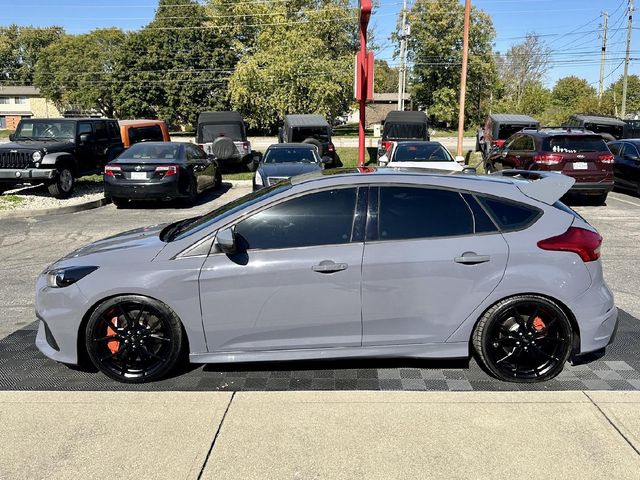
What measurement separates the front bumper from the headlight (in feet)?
31.8

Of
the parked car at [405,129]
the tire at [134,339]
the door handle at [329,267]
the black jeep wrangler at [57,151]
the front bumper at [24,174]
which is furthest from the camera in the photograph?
the parked car at [405,129]

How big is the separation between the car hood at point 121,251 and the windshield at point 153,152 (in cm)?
879

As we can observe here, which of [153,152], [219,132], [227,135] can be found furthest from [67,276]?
[219,132]

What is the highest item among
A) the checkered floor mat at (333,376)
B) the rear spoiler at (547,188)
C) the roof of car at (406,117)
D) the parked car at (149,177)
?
the roof of car at (406,117)

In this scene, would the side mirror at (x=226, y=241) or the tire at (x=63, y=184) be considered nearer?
the side mirror at (x=226, y=241)

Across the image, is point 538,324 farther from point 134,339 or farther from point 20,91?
point 20,91

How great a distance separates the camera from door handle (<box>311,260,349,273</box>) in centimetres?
370

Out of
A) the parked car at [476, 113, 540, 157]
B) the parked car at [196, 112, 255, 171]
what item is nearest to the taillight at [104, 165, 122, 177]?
the parked car at [196, 112, 255, 171]

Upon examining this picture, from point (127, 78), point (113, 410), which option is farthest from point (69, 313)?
point (127, 78)

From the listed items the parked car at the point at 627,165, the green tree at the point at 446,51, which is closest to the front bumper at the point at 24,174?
the parked car at the point at 627,165

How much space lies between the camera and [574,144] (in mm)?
12250

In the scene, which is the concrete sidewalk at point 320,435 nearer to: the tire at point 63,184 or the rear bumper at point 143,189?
the rear bumper at point 143,189

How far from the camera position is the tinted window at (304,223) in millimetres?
3799

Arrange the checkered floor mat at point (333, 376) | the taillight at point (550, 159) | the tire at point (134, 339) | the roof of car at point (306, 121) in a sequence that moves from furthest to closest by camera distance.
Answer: the roof of car at point (306, 121) < the taillight at point (550, 159) < the checkered floor mat at point (333, 376) < the tire at point (134, 339)
